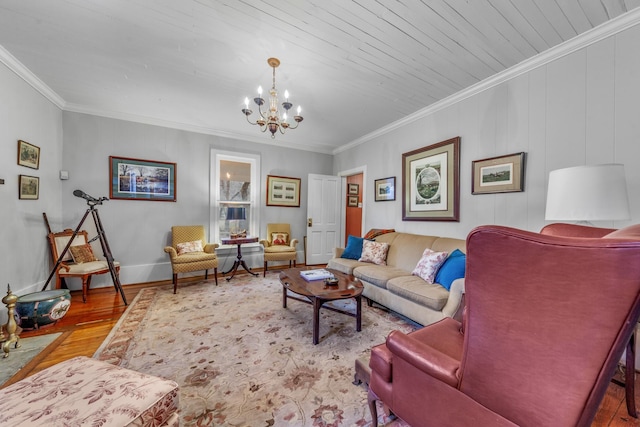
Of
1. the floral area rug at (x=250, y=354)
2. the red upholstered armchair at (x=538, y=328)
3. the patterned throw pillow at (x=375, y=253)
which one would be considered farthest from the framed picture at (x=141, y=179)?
the red upholstered armchair at (x=538, y=328)

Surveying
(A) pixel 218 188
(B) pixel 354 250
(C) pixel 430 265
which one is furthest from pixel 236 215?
(C) pixel 430 265

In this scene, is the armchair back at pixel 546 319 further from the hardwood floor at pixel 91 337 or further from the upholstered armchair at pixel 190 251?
the upholstered armchair at pixel 190 251

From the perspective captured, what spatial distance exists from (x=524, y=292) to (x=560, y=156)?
236cm

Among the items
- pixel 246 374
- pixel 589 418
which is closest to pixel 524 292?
pixel 589 418

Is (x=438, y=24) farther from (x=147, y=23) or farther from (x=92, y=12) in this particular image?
(x=92, y=12)

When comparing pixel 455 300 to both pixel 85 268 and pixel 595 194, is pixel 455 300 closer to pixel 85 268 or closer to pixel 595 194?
pixel 595 194

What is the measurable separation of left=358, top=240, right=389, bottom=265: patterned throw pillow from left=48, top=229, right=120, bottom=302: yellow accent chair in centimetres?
351

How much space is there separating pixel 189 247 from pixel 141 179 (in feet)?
4.48

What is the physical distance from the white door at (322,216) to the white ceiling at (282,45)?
2115 millimetres

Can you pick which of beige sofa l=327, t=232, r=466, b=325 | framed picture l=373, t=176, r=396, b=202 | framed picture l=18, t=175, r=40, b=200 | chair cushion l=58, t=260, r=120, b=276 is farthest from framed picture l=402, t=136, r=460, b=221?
framed picture l=18, t=175, r=40, b=200

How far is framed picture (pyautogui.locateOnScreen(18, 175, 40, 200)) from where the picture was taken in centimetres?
271

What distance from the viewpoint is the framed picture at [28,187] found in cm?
271

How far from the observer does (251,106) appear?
11.6ft

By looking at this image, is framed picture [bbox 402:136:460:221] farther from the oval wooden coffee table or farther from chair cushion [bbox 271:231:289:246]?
chair cushion [bbox 271:231:289:246]
